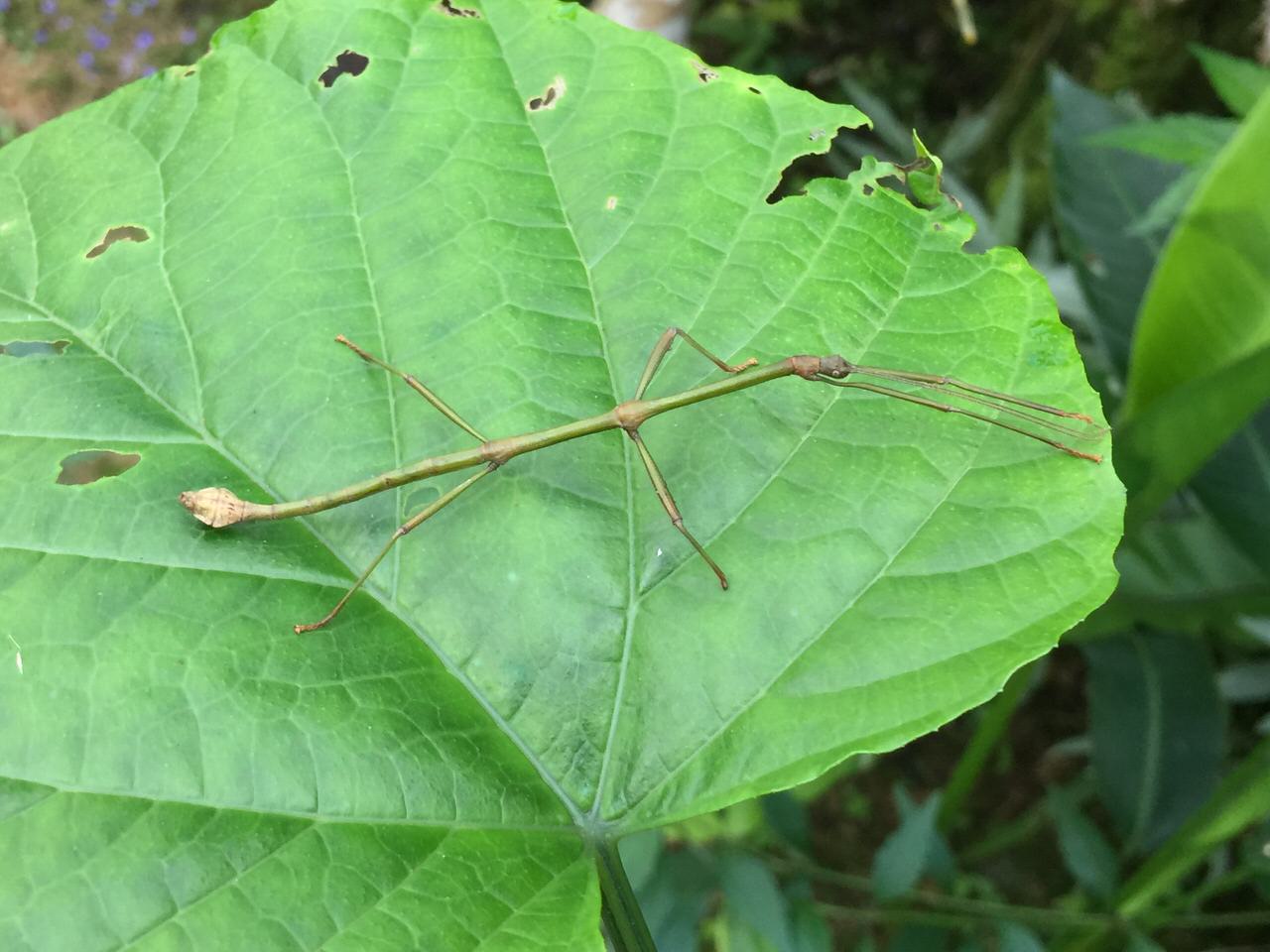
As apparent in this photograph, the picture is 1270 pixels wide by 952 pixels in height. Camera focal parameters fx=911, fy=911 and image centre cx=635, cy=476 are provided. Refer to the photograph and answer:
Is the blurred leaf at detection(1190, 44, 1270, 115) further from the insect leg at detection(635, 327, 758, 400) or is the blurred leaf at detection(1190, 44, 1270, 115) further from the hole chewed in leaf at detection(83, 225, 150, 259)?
the hole chewed in leaf at detection(83, 225, 150, 259)

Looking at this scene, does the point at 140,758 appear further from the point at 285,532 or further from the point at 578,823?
the point at 578,823

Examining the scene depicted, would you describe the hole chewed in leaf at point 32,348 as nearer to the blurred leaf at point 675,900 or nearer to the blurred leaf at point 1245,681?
the blurred leaf at point 675,900

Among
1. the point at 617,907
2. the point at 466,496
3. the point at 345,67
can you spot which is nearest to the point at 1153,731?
the point at 617,907

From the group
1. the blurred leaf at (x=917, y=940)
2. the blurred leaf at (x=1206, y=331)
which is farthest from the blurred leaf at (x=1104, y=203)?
the blurred leaf at (x=917, y=940)

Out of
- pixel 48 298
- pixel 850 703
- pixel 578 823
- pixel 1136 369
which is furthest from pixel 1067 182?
pixel 48 298

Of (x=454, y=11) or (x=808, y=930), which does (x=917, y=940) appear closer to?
(x=808, y=930)

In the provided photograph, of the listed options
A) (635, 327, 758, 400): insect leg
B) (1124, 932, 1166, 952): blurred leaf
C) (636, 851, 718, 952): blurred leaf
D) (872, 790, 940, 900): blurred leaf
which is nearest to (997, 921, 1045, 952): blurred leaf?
(872, 790, 940, 900): blurred leaf
